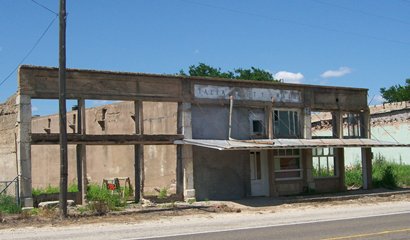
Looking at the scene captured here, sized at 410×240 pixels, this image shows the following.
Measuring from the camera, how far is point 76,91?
846 inches

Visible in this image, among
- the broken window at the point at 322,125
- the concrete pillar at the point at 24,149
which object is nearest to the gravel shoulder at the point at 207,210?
the concrete pillar at the point at 24,149

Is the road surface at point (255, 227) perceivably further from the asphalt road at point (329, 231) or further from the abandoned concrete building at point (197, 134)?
the abandoned concrete building at point (197, 134)

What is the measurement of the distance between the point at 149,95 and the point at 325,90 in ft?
33.4

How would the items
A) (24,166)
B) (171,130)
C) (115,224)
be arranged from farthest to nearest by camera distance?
1. (171,130)
2. (24,166)
3. (115,224)

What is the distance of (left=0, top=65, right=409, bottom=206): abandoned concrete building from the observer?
21.4 metres

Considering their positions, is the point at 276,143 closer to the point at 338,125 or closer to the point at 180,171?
the point at 180,171

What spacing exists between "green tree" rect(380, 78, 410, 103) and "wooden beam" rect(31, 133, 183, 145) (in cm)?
4617

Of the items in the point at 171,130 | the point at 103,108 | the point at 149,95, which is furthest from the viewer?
the point at 103,108

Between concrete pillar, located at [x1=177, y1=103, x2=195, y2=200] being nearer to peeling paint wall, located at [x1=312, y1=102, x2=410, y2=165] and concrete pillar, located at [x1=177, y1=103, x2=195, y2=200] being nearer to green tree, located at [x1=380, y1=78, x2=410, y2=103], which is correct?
peeling paint wall, located at [x1=312, y1=102, x2=410, y2=165]

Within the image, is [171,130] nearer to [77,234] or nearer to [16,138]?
[16,138]

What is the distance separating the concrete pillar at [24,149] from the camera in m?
20.1

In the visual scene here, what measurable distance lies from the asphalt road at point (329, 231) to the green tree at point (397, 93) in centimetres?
5053

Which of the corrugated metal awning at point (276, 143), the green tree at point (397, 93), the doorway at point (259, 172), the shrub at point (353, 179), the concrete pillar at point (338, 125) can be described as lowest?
the shrub at point (353, 179)

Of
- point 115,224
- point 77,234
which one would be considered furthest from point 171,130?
point 77,234
